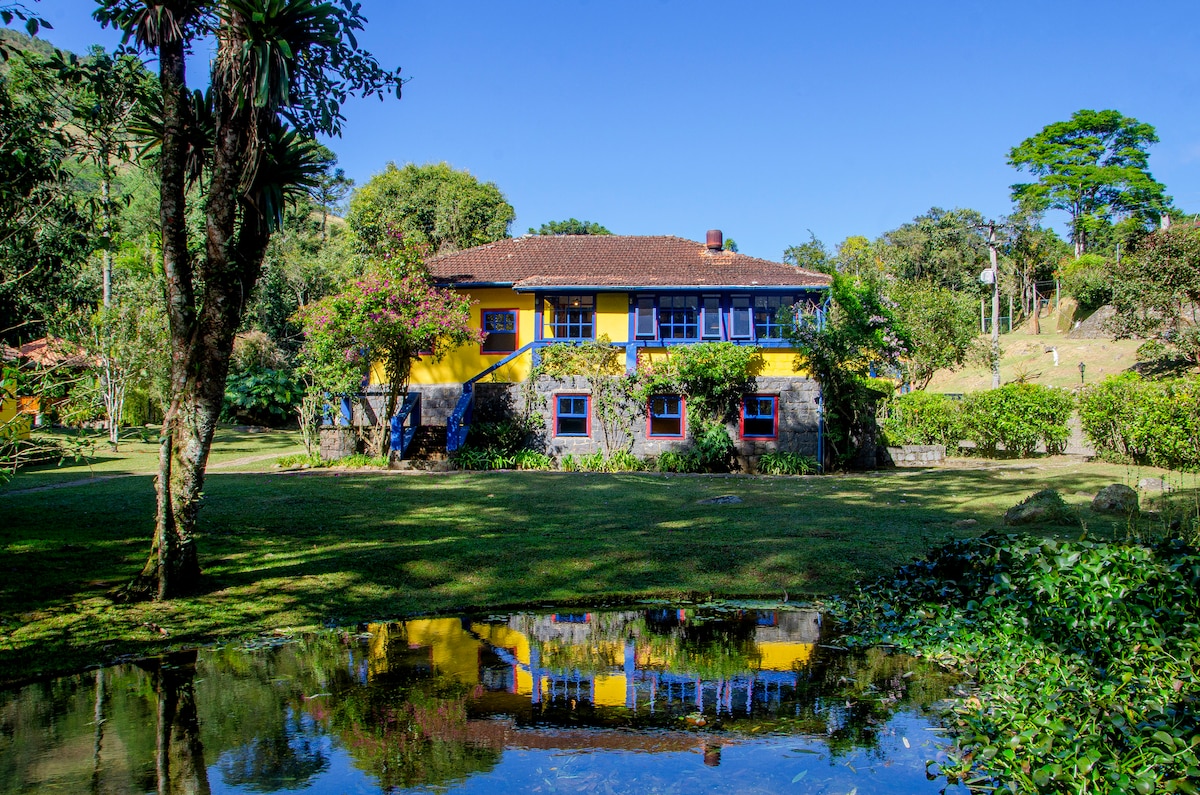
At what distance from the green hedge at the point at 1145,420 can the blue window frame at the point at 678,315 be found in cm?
1033

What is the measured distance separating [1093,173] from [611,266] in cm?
5319

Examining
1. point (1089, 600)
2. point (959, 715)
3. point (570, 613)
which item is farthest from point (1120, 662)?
point (570, 613)

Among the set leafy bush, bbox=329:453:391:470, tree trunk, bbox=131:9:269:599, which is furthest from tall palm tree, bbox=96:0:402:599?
leafy bush, bbox=329:453:391:470

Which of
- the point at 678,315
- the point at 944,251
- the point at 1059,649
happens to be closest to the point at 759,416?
the point at 678,315

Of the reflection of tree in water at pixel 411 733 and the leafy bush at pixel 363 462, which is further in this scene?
the leafy bush at pixel 363 462

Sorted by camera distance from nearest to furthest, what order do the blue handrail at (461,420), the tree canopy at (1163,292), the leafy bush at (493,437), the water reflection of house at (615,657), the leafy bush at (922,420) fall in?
the water reflection of house at (615,657) < the blue handrail at (461,420) < the leafy bush at (493,437) < the leafy bush at (922,420) < the tree canopy at (1163,292)

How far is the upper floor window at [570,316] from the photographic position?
25.7 metres

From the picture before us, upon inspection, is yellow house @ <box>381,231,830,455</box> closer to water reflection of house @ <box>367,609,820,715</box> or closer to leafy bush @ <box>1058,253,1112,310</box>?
water reflection of house @ <box>367,609,820,715</box>

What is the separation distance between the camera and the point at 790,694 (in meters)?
6.14

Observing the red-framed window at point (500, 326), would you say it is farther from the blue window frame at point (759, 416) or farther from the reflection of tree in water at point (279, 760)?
the reflection of tree in water at point (279, 760)

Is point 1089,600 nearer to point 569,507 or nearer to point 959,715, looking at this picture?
point 959,715

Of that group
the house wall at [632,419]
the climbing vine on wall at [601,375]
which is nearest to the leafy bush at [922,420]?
the house wall at [632,419]

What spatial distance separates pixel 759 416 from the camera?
75.0 ft

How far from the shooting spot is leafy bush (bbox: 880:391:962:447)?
24.2 meters
